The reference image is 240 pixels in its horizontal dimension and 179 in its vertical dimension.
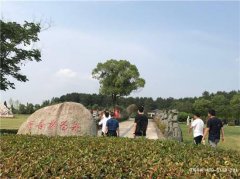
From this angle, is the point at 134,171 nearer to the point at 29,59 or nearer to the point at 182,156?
the point at 182,156

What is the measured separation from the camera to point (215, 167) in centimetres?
566

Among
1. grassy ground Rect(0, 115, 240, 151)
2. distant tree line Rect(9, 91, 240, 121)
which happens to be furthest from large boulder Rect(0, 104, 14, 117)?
grassy ground Rect(0, 115, 240, 151)

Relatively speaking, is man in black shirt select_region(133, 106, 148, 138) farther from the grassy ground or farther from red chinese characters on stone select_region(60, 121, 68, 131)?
the grassy ground

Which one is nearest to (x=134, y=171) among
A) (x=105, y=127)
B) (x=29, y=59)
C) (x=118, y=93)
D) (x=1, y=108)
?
(x=105, y=127)

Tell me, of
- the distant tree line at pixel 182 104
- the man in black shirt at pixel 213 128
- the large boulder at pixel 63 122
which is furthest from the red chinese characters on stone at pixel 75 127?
the distant tree line at pixel 182 104

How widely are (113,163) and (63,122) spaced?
8.48 m

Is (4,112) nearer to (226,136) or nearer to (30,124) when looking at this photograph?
(226,136)

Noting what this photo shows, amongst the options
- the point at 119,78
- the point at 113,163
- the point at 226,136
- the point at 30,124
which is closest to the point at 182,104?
the point at 119,78

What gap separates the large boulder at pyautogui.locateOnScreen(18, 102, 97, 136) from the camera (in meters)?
14.0

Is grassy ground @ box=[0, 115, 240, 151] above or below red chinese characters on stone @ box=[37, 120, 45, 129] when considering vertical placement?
below

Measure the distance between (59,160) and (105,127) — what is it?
7.58 m

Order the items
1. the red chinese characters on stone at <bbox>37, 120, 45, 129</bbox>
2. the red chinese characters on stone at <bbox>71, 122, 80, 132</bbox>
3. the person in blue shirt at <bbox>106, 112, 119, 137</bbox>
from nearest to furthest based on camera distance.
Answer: the person in blue shirt at <bbox>106, 112, 119, 137</bbox> → the red chinese characters on stone at <bbox>71, 122, 80, 132</bbox> → the red chinese characters on stone at <bbox>37, 120, 45, 129</bbox>

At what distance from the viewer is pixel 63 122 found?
555 inches

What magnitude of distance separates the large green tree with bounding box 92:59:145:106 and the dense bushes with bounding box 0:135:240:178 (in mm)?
55131
